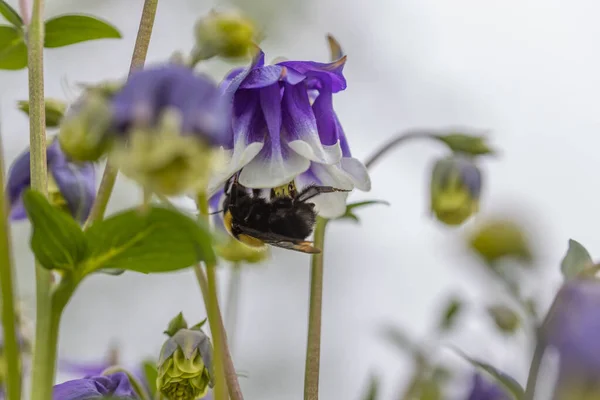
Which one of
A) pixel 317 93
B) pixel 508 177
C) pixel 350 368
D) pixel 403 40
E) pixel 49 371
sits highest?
pixel 317 93

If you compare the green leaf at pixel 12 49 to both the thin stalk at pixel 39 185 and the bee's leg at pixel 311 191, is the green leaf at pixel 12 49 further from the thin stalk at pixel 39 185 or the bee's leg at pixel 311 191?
the bee's leg at pixel 311 191

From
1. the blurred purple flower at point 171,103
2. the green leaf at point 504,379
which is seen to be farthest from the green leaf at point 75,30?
the green leaf at point 504,379

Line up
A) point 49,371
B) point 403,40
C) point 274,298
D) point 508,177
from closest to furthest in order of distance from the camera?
point 49,371 < point 508,177 < point 274,298 < point 403,40

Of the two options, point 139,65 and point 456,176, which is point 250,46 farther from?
point 456,176

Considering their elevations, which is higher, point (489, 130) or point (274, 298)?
point (489, 130)

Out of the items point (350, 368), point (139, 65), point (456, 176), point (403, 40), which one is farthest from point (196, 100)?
→ point (403, 40)

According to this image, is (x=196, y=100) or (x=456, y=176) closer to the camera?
(x=196, y=100)

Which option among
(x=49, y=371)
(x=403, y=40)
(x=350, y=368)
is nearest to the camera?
(x=49, y=371)
